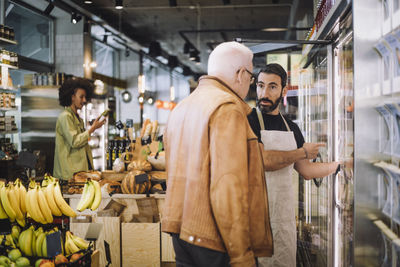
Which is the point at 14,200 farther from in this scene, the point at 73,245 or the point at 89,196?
the point at 89,196

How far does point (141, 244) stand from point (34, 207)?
1387mm

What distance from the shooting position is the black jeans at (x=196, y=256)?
1883 millimetres

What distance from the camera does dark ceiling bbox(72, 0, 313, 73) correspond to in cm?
849

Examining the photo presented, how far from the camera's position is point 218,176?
1.78m

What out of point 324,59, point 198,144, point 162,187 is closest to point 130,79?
point 162,187

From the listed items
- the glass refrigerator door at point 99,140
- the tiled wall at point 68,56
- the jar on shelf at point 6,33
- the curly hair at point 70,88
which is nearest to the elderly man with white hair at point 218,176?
the curly hair at point 70,88

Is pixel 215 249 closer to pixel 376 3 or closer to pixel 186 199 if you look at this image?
pixel 186 199

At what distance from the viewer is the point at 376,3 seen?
1804mm

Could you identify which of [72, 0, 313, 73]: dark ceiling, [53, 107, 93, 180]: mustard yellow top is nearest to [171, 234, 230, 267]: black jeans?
[53, 107, 93, 180]: mustard yellow top

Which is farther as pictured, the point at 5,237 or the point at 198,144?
the point at 5,237

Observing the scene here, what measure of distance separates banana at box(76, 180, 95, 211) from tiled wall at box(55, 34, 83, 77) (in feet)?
19.4

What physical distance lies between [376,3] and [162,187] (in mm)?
2708

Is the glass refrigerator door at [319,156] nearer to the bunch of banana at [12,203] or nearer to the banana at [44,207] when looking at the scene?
the banana at [44,207]

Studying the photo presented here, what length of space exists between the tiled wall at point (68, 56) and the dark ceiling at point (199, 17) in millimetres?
869
